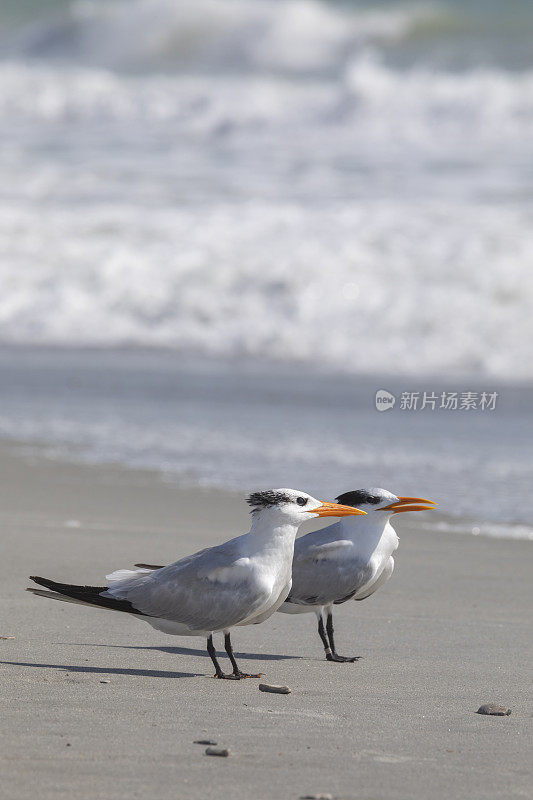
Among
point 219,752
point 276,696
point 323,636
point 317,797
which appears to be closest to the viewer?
point 317,797

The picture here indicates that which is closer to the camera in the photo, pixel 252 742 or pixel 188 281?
pixel 252 742

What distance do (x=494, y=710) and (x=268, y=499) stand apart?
3.09 ft

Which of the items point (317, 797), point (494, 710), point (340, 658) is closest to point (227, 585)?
point (340, 658)

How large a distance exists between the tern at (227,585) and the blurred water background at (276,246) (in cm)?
310

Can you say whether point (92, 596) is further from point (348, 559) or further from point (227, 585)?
point (348, 559)

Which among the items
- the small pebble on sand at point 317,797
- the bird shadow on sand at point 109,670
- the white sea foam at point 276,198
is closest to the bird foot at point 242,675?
the bird shadow on sand at point 109,670

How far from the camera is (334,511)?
4.07 metres

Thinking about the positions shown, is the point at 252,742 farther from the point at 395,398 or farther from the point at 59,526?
the point at 395,398

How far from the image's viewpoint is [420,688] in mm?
3863

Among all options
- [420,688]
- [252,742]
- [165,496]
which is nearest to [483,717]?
[420,688]

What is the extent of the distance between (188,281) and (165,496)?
8.50 m
